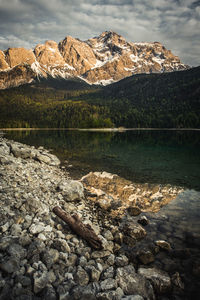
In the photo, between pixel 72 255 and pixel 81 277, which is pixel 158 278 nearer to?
pixel 81 277

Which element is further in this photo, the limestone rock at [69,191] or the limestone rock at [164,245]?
the limestone rock at [69,191]

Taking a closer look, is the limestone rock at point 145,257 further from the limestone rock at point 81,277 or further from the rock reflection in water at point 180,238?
the limestone rock at point 81,277

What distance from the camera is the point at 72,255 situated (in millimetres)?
7410

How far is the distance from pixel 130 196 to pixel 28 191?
9210mm

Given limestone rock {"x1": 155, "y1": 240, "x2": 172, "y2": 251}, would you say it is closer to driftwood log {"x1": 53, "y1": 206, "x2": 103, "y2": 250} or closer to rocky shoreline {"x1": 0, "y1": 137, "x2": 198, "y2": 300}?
rocky shoreline {"x1": 0, "y1": 137, "x2": 198, "y2": 300}

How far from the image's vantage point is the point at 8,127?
18412 centimetres

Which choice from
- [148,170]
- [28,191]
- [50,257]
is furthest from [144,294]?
[148,170]

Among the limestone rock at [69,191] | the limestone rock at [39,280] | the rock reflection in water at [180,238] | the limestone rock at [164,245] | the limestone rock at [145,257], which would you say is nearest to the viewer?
the limestone rock at [39,280]

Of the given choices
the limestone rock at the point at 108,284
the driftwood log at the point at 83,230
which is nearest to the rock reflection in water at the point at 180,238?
the driftwood log at the point at 83,230

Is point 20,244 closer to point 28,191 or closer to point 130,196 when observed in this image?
point 28,191

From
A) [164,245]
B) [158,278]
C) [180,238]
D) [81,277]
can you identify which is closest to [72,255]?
[81,277]

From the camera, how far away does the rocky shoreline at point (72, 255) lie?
5840 millimetres

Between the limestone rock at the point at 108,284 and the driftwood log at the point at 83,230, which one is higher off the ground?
the driftwood log at the point at 83,230

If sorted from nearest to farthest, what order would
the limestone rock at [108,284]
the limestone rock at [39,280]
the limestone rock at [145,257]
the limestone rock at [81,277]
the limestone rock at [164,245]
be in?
the limestone rock at [39,280], the limestone rock at [108,284], the limestone rock at [81,277], the limestone rock at [145,257], the limestone rock at [164,245]
